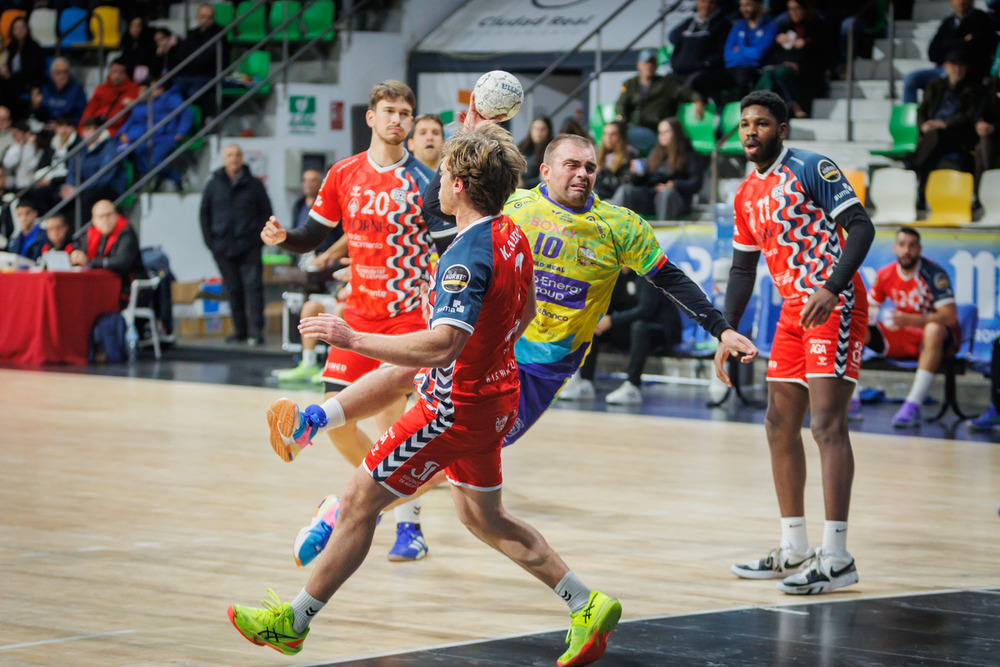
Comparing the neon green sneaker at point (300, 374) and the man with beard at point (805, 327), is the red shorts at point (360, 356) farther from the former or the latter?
the neon green sneaker at point (300, 374)

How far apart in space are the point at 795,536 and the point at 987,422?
503 centimetres

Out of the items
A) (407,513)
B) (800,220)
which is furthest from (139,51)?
(800,220)

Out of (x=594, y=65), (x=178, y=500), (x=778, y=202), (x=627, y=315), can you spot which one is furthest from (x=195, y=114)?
(x=778, y=202)

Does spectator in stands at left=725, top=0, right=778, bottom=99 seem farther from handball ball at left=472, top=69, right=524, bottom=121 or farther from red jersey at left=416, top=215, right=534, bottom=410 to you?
red jersey at left=416, top=215, right=534, bottom=410

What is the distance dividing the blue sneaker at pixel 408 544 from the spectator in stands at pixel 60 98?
1488cm

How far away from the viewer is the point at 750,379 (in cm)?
1202

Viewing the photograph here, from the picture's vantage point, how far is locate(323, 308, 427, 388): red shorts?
609 centimetres

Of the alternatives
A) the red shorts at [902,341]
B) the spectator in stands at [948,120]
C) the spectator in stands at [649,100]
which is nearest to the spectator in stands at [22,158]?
the spectator in stands at [649,100]

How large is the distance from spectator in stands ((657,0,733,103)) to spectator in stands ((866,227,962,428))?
176 inches

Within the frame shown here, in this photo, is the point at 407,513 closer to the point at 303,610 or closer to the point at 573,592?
the point at 573,592

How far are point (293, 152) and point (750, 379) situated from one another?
8.60m

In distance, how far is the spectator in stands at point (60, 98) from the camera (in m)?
19.3

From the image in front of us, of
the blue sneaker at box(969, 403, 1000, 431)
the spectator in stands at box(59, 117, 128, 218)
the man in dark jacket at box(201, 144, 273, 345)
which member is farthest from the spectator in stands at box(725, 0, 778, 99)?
the spectator in stands at box(59, 117, 128, 218)

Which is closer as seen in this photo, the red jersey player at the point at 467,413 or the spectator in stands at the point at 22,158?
the red jersey player at the point at 467,413
